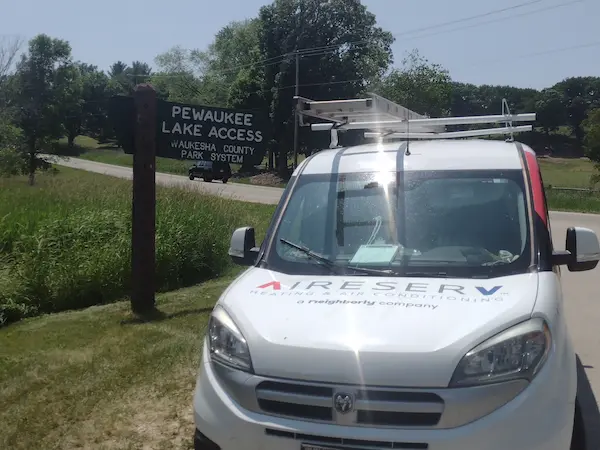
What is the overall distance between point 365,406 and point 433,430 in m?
0.31

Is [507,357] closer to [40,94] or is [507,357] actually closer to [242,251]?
[242,251]

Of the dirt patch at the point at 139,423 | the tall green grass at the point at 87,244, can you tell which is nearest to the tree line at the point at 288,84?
the tall green grass at the point at 87,244

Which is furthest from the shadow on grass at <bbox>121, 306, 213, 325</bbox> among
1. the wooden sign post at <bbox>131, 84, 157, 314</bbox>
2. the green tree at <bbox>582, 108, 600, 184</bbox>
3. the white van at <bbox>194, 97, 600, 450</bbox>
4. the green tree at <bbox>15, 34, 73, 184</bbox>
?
the green tree at <bbox>582, 108, 600, 184</bbox>

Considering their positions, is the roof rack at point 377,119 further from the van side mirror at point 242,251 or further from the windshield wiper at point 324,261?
the windshield wiper at point 324,261

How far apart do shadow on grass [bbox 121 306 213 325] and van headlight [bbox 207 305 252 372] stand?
3.97 metres

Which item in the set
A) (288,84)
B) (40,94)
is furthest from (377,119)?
(288,84)

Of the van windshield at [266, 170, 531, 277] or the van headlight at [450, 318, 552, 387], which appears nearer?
the van headlight at [450, 318, 552, 387]

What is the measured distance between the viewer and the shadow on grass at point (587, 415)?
12.0 feet

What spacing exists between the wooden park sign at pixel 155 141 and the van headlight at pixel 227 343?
429cm

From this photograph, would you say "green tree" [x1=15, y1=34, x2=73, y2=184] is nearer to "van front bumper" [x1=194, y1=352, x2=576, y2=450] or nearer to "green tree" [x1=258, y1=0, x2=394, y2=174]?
"green tree" [x1=258, y1=0, x2=394, y2=174]

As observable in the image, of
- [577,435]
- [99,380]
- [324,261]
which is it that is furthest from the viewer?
[99,380]

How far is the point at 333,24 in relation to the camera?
53.9 metres

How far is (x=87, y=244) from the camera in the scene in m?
9.30

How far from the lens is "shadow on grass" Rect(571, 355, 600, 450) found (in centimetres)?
365
